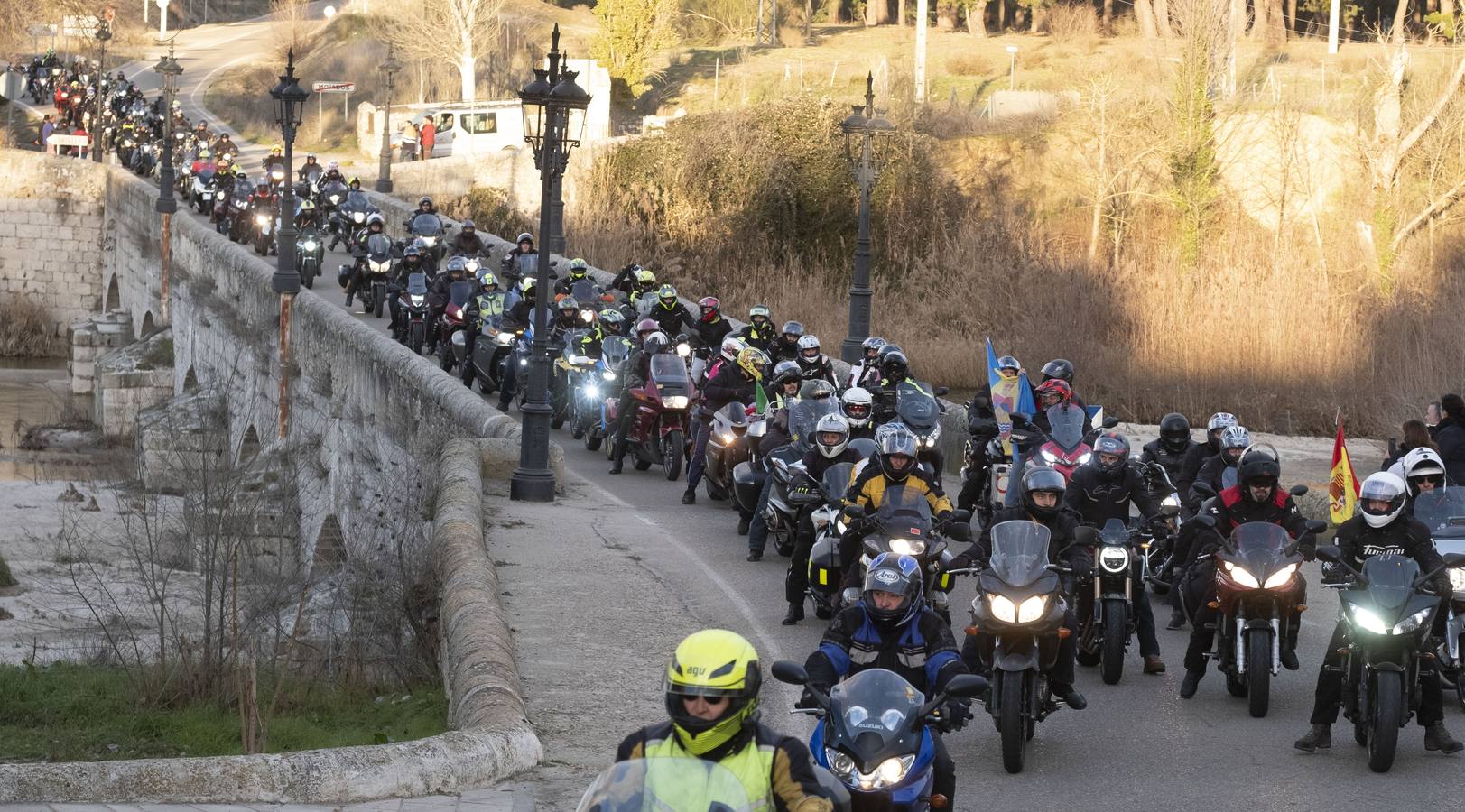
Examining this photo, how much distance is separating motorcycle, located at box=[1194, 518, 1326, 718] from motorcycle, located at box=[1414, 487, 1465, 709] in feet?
2.59

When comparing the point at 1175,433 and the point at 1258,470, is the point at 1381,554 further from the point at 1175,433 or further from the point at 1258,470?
the point at 1175,433

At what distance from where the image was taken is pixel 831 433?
44.1 ft

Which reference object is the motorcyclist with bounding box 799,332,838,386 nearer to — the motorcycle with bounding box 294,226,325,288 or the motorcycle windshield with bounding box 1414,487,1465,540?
the motorcycle windshield with bounding box 1414,487,1465,540

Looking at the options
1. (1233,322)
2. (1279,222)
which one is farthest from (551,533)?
(1279,222)

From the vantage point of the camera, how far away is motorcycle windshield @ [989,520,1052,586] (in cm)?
955

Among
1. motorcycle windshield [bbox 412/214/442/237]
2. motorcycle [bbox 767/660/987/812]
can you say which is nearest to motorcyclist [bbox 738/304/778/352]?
motorcycle windshield [bbox 412/214/442/237]

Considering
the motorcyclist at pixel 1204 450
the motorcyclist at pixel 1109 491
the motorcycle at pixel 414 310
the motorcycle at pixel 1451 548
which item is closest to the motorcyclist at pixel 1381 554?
the motorcycle at pixel 1451 548

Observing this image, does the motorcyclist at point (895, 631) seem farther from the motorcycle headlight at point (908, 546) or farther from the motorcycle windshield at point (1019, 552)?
the motorcycle headlight at point (908, 546)

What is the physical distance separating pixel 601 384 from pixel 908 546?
11873mm

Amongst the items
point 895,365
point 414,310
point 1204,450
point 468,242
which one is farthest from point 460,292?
point 1204,450

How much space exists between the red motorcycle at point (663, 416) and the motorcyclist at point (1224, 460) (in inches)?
280

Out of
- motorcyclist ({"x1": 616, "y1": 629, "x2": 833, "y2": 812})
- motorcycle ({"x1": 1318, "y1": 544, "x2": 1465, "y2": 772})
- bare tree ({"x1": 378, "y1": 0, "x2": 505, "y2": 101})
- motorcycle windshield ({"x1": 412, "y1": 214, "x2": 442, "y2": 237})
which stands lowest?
motorcycle ({"x1": 1318, "y1": 544, "x2": 1465, "y2": 772})

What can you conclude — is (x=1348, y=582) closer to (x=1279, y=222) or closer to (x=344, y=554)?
(x=344, y=554)

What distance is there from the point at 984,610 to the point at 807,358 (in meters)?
10.1
